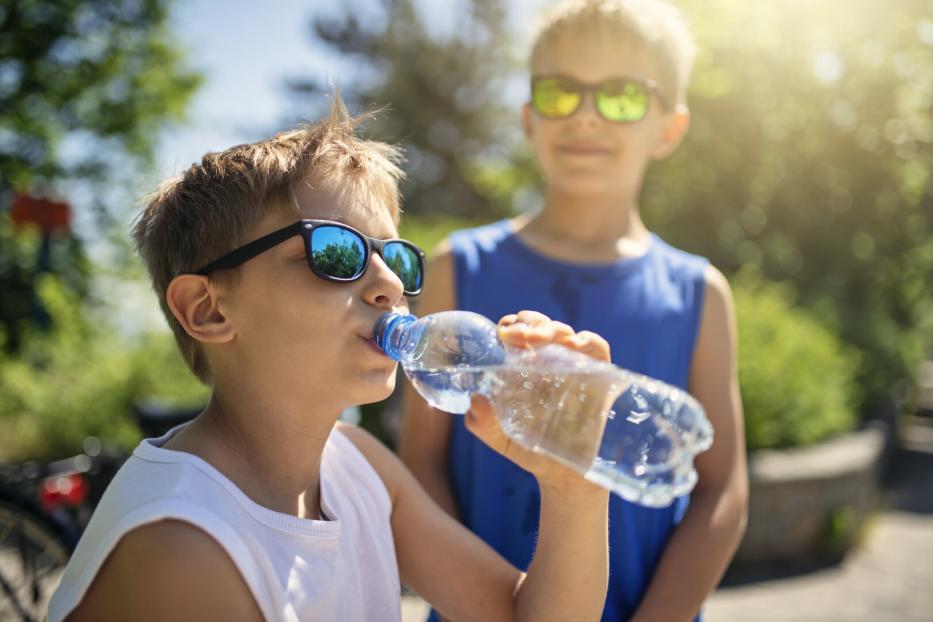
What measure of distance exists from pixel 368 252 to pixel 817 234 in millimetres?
12645

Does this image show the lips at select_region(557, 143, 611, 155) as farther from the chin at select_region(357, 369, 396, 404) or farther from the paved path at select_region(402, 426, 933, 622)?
the paved path at select_region(402, 426, 933, 622)

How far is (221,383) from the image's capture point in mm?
1588

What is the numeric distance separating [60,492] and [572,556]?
304 centimetres

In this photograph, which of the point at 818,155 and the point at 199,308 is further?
the point at 818,155

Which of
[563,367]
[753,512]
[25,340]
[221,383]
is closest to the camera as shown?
[563,367]

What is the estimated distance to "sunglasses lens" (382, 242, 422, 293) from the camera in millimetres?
1604

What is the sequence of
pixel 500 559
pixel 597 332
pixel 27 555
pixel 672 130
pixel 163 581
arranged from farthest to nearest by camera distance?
1. pixel 27 555
2. pixel 672 130
3. pixel 597 332
4. pixel 500 559
5. pixel 163 581

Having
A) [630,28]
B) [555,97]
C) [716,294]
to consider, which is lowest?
[716,294]

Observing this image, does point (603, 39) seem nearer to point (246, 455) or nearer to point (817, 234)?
point (246, 455)

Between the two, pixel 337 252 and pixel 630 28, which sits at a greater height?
pixel 630 28

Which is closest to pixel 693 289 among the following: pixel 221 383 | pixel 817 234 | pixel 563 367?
pixel 563 367

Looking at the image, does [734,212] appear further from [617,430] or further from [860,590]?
[617,430]

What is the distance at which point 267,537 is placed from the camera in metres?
1.42

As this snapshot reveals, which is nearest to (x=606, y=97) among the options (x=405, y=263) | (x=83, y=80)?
(x=405, y=263)
